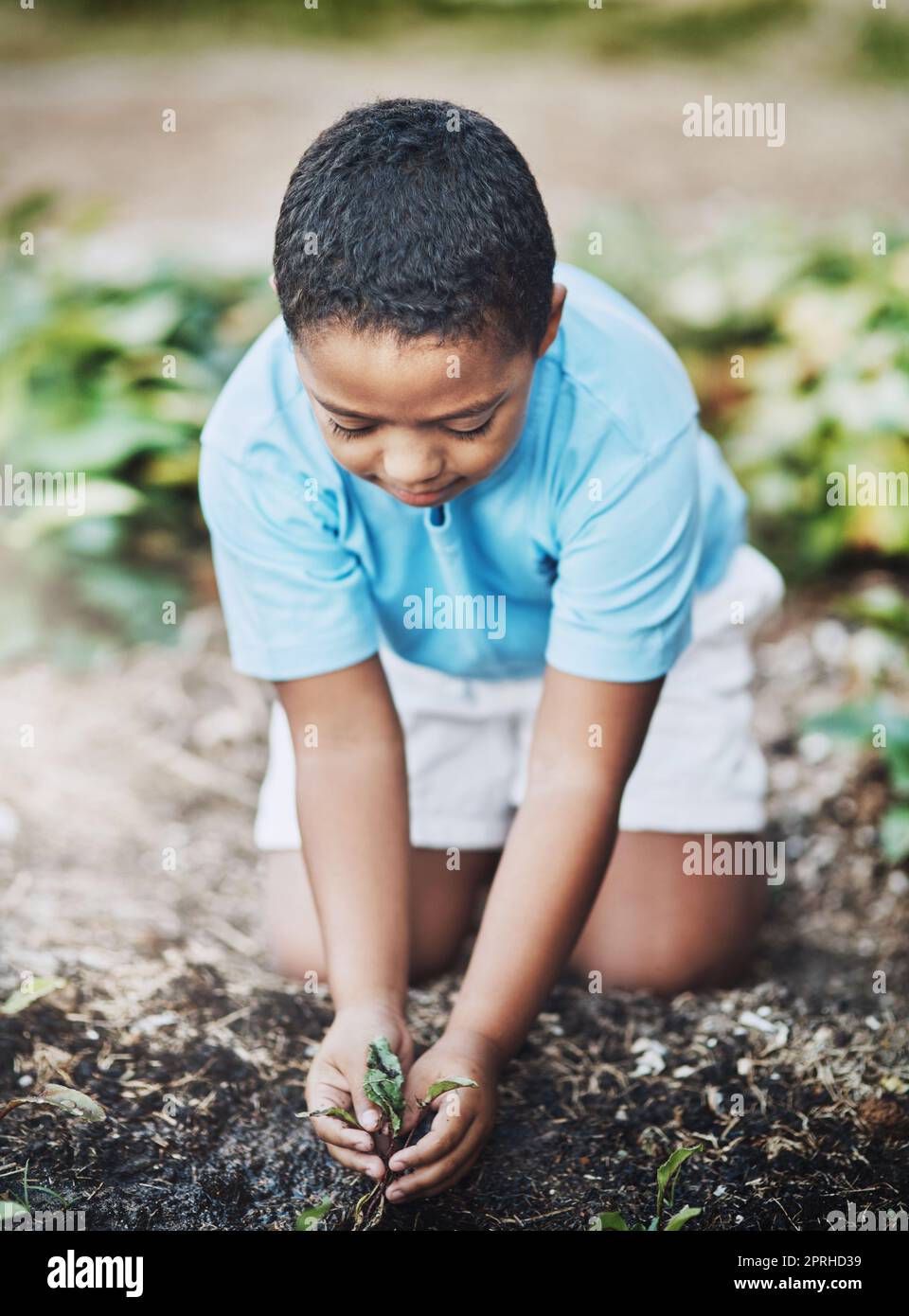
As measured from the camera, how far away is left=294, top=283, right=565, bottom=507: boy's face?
4.20 ft

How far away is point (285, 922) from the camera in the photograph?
2.04 m

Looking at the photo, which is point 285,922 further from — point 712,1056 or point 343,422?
point 343,422

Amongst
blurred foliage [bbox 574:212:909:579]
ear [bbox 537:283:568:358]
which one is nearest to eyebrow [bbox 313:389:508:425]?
ear [bbox 537:283:568:358]

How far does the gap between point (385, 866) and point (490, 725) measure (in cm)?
49

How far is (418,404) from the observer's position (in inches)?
51.3

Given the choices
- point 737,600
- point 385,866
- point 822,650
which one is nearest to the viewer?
point 385,866

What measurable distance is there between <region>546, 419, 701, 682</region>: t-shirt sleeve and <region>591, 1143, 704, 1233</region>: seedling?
0.54m

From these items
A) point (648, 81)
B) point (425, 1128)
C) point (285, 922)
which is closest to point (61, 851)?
point (285, 922)

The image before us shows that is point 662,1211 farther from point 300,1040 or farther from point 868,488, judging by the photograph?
point 868,488

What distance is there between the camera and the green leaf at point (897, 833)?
2221 mm

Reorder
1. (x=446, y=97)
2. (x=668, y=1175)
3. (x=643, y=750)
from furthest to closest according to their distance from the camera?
(x=446, y=97) → (x=643, y=750) → (x=668, y=1175)

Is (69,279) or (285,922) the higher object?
(69,279)

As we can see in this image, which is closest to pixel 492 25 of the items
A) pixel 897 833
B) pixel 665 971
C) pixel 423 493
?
pixel 897 833

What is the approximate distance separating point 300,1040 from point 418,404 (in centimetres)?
94
